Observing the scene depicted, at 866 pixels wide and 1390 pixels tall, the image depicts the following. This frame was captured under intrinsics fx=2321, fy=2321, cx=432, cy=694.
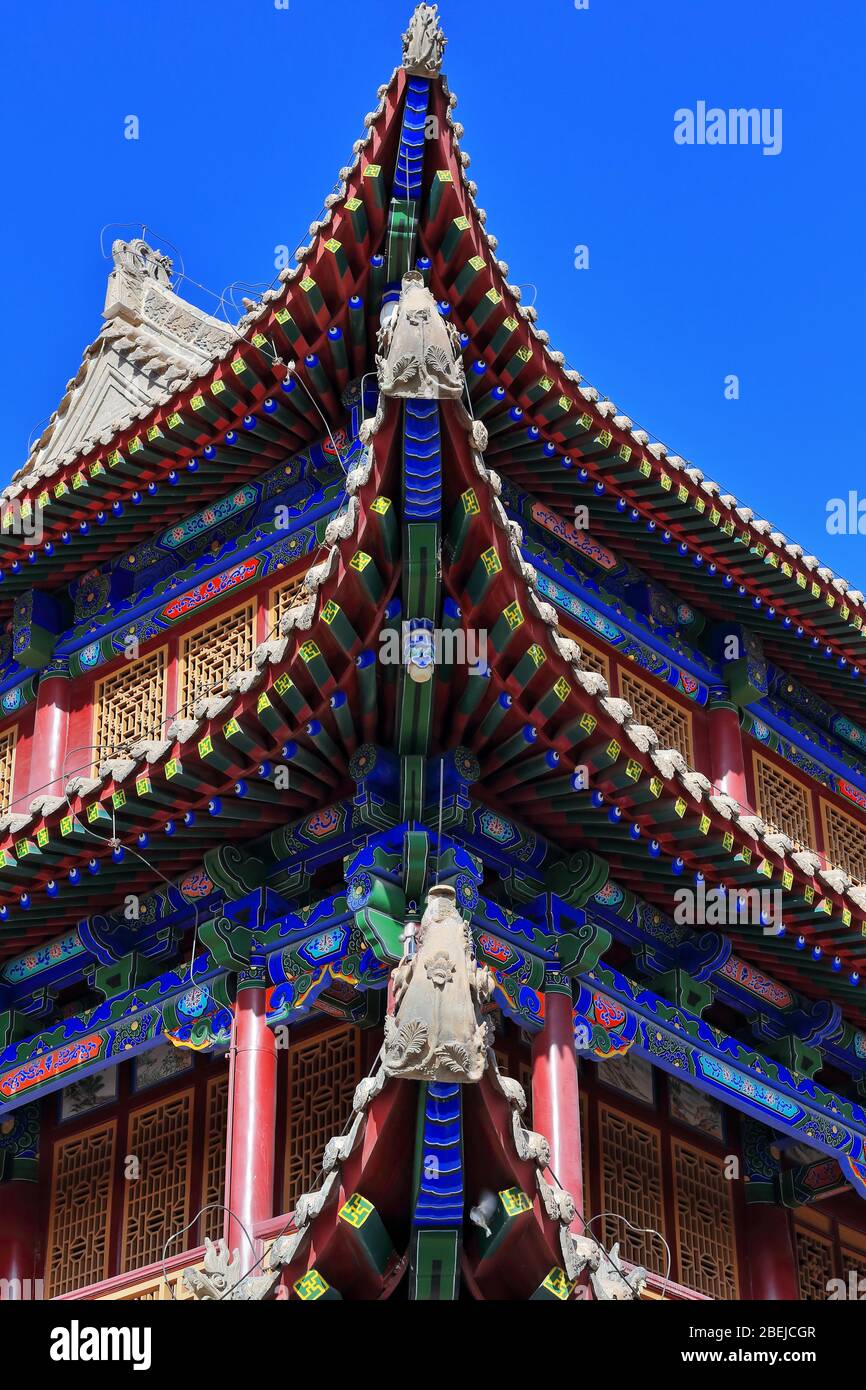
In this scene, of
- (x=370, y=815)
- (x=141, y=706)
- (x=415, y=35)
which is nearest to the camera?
(x=370, y=815)

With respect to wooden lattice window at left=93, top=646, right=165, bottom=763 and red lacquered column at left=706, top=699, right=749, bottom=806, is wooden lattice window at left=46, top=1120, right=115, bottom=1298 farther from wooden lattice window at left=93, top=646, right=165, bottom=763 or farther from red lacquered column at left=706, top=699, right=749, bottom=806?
red lacquered column at left=706, top=699, right=749, bottom=806

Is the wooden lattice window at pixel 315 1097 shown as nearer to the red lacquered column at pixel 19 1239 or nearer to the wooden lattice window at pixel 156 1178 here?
the wooden lattice window at pixel 156 1178

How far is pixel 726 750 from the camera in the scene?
18.4 meters

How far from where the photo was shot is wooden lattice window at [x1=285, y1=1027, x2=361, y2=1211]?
46.3 ft

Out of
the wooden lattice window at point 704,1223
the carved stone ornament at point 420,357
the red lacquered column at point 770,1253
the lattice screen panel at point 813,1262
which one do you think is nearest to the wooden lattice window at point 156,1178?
the wooden lattice window at point 704,1223

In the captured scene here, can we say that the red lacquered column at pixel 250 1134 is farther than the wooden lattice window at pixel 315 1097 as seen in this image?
No

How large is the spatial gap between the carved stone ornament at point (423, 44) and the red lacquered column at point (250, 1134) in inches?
245

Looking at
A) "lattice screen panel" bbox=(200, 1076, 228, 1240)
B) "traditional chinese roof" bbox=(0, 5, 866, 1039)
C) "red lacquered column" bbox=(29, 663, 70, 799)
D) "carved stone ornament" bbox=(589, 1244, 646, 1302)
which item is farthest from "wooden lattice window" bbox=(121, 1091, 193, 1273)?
"carved stone ornament" bbox=(589, 1244, 646, 1302)

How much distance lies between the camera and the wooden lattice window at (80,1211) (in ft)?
50.0

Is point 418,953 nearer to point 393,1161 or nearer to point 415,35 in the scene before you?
point 393,1161

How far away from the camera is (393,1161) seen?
37.1 feet

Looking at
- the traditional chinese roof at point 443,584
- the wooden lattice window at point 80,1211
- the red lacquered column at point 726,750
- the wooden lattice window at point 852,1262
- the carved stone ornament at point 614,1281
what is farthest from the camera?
the red lacquered column at point 726,750
